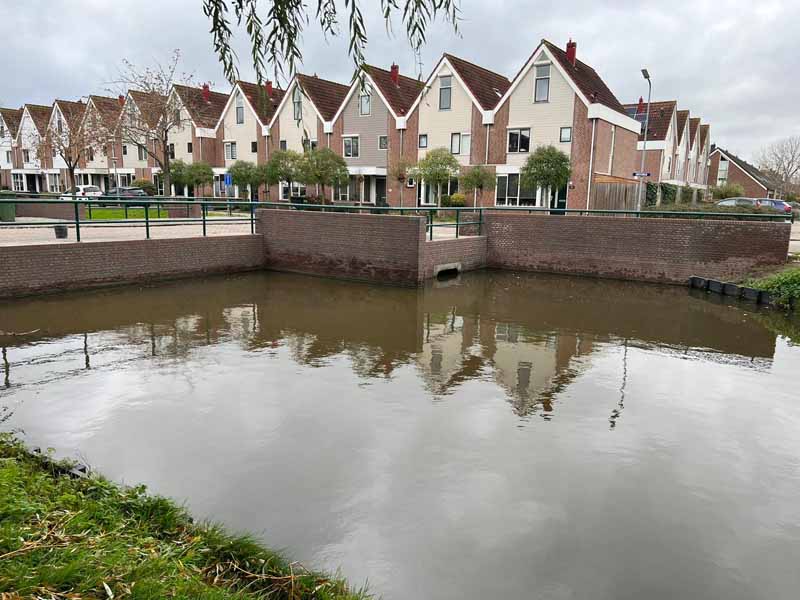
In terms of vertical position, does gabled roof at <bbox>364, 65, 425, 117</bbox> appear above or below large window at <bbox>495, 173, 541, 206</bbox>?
above

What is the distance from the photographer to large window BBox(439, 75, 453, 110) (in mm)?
35344

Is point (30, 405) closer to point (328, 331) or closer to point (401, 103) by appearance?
point (328, 331)

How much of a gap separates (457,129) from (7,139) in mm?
56989

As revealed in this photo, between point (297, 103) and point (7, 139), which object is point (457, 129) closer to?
point (297, 103)

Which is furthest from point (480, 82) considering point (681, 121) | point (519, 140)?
point (681, 121)

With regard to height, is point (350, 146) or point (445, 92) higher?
point (445, 92)

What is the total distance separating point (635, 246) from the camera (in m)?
17.2

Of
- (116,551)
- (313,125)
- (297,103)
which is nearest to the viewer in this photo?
(116,551)

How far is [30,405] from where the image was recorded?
647 cm

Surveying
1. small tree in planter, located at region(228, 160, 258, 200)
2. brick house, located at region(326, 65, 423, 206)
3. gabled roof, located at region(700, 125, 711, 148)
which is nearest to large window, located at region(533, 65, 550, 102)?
brick house, located at region(326, 65, 423, 206)

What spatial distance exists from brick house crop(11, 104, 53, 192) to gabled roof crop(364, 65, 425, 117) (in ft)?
130

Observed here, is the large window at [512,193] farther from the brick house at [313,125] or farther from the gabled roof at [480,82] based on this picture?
the brick house at [313,125]

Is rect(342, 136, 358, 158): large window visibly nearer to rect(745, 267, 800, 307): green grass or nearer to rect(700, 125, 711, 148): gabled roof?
rect(745, 267, 800, 307): green grass

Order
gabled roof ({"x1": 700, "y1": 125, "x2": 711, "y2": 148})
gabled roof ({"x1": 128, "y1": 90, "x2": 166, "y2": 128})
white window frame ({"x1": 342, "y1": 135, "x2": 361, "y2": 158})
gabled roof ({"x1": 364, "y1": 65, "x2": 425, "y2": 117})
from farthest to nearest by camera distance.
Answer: gabled roof ({"x1": 700, "y1": 125, "x2": 711, "y2": 148})
white window frame ({"x1": 342, "y1": 135, "x2": 361, "y2": 158})
gabled roof ({"x1": 364, "y1": 65, "x2": 425, "y2": 117})
gabled roof ({"x1": 128, "y1": 90, "x2": 166, "y2": 128})
